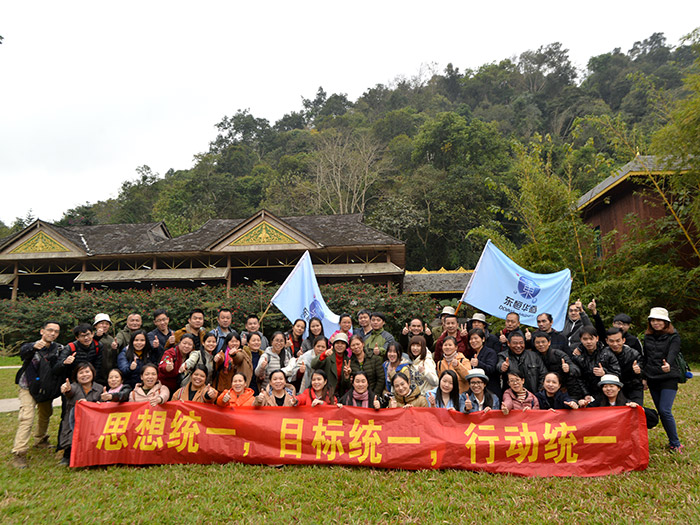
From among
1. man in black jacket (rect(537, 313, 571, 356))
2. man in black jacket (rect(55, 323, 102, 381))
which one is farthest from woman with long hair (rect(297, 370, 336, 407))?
man in black jacket (rect(537, 313, 571, 356))

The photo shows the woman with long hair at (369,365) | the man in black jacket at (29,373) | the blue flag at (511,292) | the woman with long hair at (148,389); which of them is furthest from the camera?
the blue flag at (511,292)

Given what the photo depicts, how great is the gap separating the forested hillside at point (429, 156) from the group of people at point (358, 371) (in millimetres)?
10701

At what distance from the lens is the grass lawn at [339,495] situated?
12.8 feet

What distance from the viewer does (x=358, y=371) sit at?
5797 millimetres

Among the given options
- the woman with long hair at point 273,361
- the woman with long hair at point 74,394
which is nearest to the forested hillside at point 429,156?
the woman with long hair at point 273,361

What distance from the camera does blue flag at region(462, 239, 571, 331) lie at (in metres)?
7.55

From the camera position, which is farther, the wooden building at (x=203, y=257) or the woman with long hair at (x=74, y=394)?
the wooden building at (x=203, y=257)

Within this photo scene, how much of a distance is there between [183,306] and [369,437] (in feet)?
47.8

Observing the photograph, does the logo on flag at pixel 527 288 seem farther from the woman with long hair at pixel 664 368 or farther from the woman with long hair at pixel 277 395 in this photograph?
the woman with long hair at pixel 277 395

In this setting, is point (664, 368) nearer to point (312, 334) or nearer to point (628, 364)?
point (628, 364)

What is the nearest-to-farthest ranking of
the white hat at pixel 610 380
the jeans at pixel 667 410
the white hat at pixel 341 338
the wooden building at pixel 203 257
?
the white hat at pixel 610 380 → the jeans at pixel 667 410 → the white hat at pixel 341 338 → the wooden building at pixel 203 257

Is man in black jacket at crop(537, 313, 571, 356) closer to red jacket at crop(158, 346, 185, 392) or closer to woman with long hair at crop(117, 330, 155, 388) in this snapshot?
red jacket at crop(158, 346, 185, 392)

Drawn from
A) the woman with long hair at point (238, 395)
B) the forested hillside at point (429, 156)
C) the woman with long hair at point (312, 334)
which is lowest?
the woman with long hair at point (238, 395)

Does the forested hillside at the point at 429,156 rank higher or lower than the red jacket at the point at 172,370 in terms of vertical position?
higher
